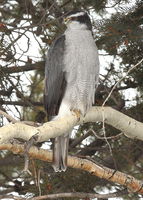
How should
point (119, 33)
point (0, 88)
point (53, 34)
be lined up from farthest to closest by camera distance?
point (53, 34)
point (0, 88)
point (119, 33)

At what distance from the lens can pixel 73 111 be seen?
13.5 ft

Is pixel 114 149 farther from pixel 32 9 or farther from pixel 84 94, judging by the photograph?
pixel 32 9

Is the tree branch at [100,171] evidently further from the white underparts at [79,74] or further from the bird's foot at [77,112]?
the white underparts at [79,74]

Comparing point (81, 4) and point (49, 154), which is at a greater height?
point (81, 4)

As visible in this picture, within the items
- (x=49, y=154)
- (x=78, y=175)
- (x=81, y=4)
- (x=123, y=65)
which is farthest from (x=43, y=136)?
(x=81, y=4)

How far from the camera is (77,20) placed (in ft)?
14.7

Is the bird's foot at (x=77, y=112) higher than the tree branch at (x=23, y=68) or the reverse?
the reverse

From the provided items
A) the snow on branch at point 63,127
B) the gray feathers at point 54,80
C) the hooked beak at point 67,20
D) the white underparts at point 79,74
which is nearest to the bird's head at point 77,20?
the hooked beak at point 67,20

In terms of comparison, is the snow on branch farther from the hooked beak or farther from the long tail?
the hooked beak

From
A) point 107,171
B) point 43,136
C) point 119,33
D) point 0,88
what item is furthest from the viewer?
point 0,88

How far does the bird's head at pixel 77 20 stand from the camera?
4.42m

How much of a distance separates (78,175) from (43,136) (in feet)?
5.04

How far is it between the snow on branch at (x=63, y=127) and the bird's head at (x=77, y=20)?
99 centimetres

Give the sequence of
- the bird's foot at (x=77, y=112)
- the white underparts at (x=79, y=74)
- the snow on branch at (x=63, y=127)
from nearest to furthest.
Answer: the snow on branch at (x=63, y=127), the bird's foot at (x=77, y=112), the white underparts at (x=79, y=74)
